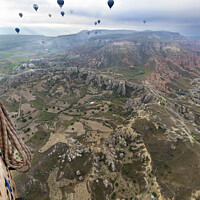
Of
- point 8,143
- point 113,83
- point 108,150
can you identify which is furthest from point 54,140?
point 113,83

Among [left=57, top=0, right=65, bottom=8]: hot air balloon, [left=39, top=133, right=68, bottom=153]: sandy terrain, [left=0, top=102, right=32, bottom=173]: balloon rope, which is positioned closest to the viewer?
[left=0, top=102, right=32, bottom=173]: balloon rope

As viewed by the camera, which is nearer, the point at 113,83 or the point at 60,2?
the point at 60,2

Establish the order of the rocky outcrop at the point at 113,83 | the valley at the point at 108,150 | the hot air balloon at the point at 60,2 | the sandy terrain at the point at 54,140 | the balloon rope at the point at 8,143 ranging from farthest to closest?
the rocky outcrop at the point at 113,83, the sandy terrain at the point at 54,140, the hot air balloon at the point at 60,2, the valley at the point at 108,150, the balloon rope at the point at 8,143

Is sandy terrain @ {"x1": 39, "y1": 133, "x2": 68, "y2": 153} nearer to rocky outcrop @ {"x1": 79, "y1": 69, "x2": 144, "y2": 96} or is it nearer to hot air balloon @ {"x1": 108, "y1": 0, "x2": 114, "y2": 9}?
hot air balloon @ {"x1": 108, "y1": 0, "x2": 114, "y2": 9}

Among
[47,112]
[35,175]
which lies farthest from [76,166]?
[47,112]

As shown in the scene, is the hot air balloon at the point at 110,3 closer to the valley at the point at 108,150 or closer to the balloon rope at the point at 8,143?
the valley at the point at 108,150

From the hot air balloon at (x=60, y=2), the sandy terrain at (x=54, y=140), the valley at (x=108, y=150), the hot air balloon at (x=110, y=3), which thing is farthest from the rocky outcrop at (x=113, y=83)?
the hot air balloon at (x=60, y=2)

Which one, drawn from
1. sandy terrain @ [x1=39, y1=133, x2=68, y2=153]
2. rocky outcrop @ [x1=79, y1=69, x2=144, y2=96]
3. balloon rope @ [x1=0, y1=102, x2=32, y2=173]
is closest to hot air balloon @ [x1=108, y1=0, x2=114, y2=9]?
rocky outcrop @ [x1=79, y1=69, x2=144, y2=96]

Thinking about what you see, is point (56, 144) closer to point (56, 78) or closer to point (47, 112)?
point (47, 112)

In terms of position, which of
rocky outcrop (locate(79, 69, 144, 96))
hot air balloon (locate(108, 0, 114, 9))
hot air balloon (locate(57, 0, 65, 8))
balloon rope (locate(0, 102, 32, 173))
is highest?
hot air balloon (locate(57, 0, 65, 8))

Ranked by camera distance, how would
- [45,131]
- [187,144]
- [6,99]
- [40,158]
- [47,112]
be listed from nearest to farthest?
1. [187,144]
2. [40,158]
3. [45,131]
4. [47,112]
5. [6,99]

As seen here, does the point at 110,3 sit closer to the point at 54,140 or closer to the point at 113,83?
the point at 54,140
